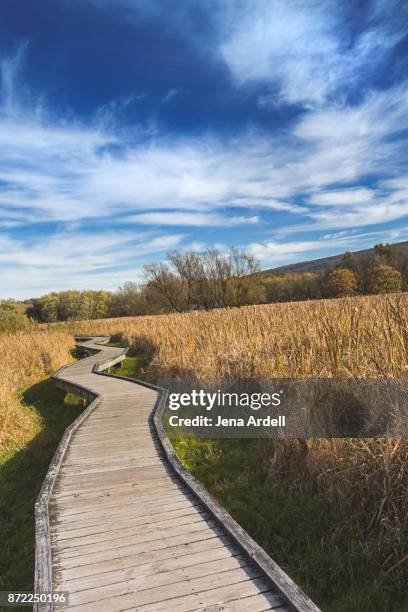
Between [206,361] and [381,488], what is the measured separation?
5.61 m

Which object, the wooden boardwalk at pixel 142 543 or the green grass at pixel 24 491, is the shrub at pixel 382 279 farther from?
the wooden boardwalk at pixel 142 543

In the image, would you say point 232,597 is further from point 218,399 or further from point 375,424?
point 218,399

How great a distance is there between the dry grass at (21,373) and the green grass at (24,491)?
0.30 metres

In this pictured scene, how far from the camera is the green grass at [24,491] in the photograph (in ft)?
13.8

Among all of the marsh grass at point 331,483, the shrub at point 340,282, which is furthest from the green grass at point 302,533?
the shrub at point 340,282

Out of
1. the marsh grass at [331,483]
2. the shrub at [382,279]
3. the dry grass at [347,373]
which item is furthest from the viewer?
the shrub at [382,279]

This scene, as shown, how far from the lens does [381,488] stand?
3.71 metres

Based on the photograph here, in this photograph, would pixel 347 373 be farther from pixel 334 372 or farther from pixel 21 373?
pixel 21 373

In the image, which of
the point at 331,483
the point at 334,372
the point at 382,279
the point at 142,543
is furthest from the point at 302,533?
the point at 382,279

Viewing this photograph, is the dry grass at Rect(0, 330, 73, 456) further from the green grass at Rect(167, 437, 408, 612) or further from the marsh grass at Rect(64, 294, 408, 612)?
the green grass at Rect(167, 437, 408, 612)

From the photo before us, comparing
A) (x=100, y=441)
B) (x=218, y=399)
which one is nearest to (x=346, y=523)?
(x=100, y=441)

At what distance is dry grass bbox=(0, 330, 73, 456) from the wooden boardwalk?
8.77 ft

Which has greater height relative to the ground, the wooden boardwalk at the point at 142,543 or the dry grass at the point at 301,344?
the dry grass at the point at 301,344

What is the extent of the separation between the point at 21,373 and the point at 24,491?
25.5ft
